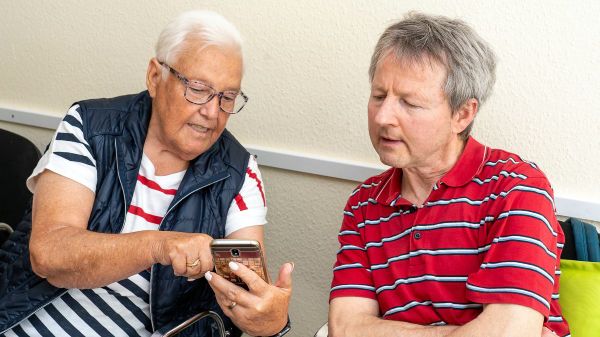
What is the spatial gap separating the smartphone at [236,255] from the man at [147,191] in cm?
19

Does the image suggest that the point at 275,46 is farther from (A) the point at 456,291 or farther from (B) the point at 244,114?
(A) the point at 456,291

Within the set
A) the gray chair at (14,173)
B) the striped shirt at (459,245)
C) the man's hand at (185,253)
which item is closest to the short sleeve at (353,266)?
the striped shirt at (459,245)

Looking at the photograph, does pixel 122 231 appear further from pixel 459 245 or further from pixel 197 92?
pixel 459 245

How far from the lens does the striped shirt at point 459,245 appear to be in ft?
5.09

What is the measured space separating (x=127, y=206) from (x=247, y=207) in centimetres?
34

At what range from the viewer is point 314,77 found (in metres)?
2.36

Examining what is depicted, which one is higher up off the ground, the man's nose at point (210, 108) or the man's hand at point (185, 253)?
the man's nose at point (210, 108)

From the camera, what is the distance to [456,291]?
1.68 metres

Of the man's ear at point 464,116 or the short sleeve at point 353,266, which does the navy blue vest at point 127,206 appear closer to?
the short sleeve at point 353,266

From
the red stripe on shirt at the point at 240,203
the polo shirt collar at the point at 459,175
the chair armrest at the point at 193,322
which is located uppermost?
the polo shirt collar at the point at 459,175

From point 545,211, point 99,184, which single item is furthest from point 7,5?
point 545,211

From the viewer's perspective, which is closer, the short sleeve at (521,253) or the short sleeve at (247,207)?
the short sleeve at (521,253)

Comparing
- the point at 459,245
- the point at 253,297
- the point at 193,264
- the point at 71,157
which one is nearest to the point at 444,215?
the point at 459,245

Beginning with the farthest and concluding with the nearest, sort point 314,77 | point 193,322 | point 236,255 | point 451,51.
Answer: point 314,77
point 193,322
point 451,51
point 236,255
